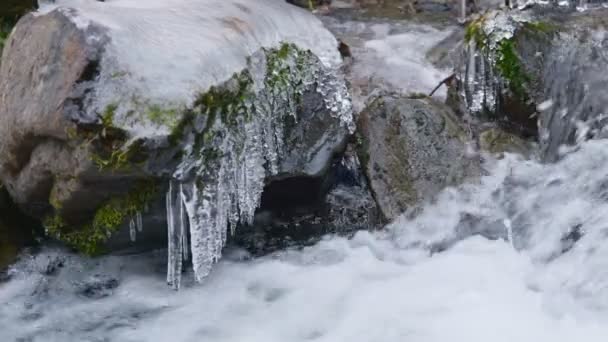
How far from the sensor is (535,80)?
529 cm

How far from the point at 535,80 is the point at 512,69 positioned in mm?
160

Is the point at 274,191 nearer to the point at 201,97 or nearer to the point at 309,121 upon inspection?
the point at 309,121

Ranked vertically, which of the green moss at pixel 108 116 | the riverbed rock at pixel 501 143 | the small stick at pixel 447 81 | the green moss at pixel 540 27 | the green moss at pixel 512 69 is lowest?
the riverbed rock at pixel 501 143

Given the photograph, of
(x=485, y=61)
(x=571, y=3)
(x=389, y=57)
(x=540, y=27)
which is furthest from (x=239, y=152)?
(x=571, y=3)

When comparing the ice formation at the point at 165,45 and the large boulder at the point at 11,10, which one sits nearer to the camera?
the ice formation at the point at 165,45

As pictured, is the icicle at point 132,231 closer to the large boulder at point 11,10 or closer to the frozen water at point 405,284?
the frozen water at point 405,284

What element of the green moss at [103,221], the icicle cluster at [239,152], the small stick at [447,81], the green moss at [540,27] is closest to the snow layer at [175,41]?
the icicle cluster at [239,152]

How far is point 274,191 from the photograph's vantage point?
16.6ft

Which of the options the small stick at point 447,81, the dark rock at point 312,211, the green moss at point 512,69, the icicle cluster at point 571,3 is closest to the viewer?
the dark rock at point 312,211

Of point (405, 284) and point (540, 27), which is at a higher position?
point (540, 27)

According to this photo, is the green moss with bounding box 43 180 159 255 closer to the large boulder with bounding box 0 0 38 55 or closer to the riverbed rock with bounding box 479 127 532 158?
the large boulder with bounding box 0 0 38 55

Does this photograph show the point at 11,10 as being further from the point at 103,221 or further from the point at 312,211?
the point at 312,211

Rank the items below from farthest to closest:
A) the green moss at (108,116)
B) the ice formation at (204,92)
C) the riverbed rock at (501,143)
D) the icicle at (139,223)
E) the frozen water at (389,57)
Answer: the frozen water at (389,57), the riverbed rock at (501,143), the icicle at (139,223), the ice formation at (204,92), the green moss at (108,116)

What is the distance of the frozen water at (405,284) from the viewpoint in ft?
13.0
